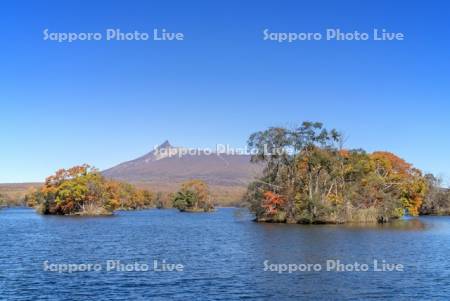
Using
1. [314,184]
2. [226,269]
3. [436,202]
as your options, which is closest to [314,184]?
[314,184]

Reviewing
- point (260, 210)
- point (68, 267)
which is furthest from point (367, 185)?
point (68, 267)

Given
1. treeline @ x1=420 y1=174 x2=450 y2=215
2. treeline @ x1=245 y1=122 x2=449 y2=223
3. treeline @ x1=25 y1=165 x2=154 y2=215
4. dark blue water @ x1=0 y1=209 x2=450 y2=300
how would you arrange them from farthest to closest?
treeline @ x1=420 y1=174 x2=450 y2=215 < treeline @ x1=25 y1=165 x2=154 y2=215 < treeline @ x1=245 y1=122 x2=449 y2=223 < dark blue water @ x1=0 y1=209 x2=450 y2=300

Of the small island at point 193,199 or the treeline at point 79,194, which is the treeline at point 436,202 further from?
the treeline at point 79,194

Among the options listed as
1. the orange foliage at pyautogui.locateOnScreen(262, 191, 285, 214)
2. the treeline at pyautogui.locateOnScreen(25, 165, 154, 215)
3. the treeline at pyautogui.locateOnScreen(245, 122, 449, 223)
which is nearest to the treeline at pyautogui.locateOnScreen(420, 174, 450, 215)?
the treeline at pyautogui.locateOnScreen(245, 122, 449, 223)

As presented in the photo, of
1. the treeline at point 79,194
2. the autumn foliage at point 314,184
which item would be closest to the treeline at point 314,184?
the autumn foliage at point 314,184

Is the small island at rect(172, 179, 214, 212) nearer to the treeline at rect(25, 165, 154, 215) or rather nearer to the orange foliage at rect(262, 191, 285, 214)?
the treeline at rect(25, 165, 154, 215)

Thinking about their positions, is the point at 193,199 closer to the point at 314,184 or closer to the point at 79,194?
the point at 79,194
